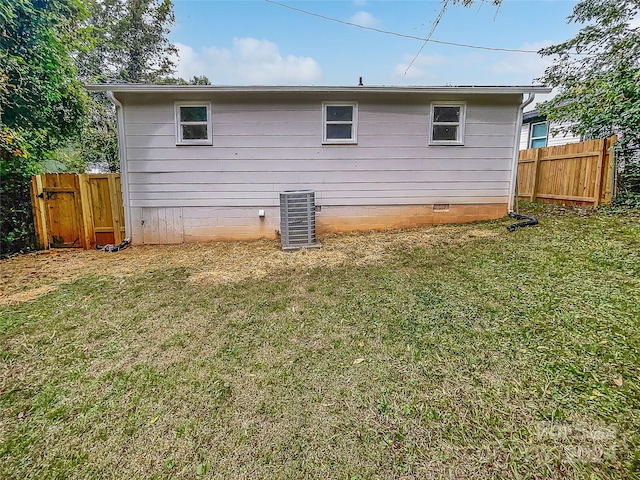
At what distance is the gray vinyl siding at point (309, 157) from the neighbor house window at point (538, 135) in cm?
688

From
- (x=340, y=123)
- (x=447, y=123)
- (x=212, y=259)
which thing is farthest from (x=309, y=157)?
(x=447, y=123)

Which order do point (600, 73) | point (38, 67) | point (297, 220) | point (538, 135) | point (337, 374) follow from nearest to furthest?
point (337, 374)
point (297, 220)
point (38, 67)
point (600, 73)
point (538, 135)

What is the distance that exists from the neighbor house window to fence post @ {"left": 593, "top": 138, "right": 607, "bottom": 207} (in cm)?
615

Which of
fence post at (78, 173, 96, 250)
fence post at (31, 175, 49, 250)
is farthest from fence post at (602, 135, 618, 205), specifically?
fence post at (31, 175, 49, 250)

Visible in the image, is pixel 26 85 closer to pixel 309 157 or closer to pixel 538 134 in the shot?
pixel 309 157

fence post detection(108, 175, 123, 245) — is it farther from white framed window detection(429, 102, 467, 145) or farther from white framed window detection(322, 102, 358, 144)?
white framed window detection(429, 102, 467, 145)

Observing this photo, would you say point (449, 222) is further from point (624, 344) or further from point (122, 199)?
point (122, 199)

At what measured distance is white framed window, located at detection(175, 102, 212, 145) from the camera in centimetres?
621

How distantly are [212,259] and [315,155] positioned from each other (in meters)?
2.95

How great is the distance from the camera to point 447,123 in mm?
6547

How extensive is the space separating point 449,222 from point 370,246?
2.46 meters

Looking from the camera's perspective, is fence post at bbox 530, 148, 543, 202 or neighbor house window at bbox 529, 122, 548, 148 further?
neighbor house window at bbox 529, 122, 548, 148

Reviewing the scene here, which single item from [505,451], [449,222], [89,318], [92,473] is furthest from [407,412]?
[449,222]

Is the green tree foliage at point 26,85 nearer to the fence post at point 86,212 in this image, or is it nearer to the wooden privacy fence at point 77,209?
the wooden privacy fence at point 77,209
